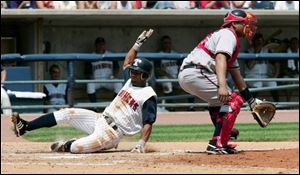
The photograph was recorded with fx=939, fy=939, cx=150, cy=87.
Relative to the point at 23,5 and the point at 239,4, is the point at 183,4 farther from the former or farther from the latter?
the point at 23,5

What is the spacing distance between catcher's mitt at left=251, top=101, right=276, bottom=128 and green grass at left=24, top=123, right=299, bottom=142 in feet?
8.16

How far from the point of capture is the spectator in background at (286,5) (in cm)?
1941

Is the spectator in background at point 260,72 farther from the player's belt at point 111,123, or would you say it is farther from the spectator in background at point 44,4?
the player's belt at point 111,123

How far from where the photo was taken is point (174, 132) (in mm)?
13609

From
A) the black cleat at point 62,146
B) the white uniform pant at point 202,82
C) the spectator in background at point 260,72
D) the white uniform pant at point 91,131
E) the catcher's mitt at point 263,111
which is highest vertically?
the white uniform pant at point 202,82

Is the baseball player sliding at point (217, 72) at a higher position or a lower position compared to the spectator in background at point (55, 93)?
higher

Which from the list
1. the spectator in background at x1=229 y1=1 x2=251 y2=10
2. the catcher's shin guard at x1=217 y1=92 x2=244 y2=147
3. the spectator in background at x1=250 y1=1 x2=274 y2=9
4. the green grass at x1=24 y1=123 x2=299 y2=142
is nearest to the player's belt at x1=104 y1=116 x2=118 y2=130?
the catcher's shin guard at x1=217 y1=92 x2=244 y2=147

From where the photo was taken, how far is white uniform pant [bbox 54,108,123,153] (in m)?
9.20

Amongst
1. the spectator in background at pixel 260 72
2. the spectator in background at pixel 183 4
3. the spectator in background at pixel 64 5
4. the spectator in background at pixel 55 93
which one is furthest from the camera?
the spectator in background at pixel 183 4

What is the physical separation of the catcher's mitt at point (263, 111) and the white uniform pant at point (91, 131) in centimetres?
136

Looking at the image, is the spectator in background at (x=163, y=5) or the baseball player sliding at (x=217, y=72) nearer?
the baseball player sliding at (x=217, y=72)

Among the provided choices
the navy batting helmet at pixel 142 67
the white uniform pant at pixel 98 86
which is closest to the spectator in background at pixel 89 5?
the white uniform pant at pixel 98 86

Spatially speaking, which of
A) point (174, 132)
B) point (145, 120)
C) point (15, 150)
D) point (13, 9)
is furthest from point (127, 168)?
point (13, 9)

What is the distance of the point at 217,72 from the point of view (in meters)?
8.72
